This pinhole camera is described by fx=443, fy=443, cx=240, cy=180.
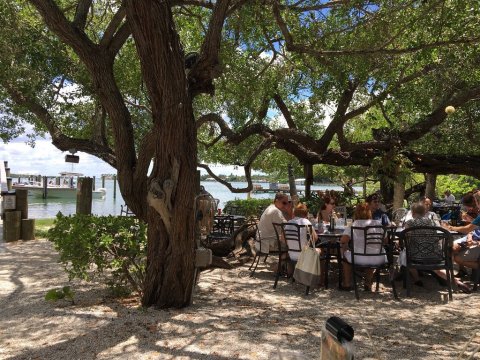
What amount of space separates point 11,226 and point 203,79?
7.99 metres

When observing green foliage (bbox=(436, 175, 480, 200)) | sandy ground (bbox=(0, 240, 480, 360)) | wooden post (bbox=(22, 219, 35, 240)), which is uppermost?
green foliage (bbox=(436, 175, 480, 200))

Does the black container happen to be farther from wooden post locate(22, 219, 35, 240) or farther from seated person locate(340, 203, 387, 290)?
wooden post locate(22, 219, 35, 240)

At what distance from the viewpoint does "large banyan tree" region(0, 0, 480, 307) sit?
4512 millimetres

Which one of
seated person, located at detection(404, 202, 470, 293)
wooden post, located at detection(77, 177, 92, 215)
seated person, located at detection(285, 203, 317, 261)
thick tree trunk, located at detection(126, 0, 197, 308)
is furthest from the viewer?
wooden post, located at detection(77, 177, 92, 215)

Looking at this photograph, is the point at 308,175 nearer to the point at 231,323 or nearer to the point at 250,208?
the point at 250,208

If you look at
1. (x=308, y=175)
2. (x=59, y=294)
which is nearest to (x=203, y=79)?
(x=59, y=294)

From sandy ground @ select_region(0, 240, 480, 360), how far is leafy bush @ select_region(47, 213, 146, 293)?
1.26ft

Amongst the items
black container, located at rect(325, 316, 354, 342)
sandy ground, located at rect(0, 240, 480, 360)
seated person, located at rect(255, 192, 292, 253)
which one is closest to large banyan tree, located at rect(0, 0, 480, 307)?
sandy ground, located at rect(0, 240, 480, 360)

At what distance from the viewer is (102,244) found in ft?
16.0

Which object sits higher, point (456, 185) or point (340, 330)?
point (456, 185)

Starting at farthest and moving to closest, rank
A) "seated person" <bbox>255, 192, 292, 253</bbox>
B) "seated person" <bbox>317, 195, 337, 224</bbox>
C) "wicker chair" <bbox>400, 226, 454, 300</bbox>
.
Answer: "seated person" <bbox>317, 195, 337, 224</bbox>
"seated person" <bbox>255, 192, 292, 253</bbox>
"wicker chair" <bbox>400, 226, 454, 300</bbox>

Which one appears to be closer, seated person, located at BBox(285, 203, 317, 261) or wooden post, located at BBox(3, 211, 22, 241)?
seated person, located at BBox(285, 203, 317, 261)

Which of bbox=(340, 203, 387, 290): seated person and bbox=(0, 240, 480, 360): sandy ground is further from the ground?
bbox=(340, 203, 387, 290): seated person

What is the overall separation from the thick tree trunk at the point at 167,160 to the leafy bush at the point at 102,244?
1.52 ft
